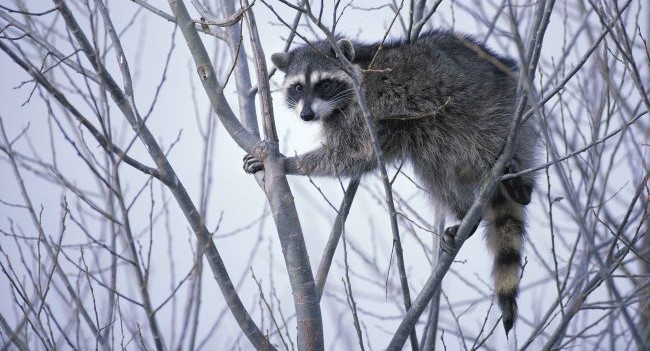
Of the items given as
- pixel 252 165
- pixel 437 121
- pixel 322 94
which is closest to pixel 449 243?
pixel 437 121

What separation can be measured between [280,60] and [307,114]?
2.15ft

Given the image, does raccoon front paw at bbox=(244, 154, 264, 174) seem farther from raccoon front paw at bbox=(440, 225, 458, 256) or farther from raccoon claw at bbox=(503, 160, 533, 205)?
raccoon claw at bbox=(503, 160, 533, 205)

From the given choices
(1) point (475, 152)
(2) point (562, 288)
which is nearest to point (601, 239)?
(2) point (562, 288)

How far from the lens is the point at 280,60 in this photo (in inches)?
198

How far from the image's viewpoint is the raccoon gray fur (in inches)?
173

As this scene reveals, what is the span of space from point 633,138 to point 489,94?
1101mm

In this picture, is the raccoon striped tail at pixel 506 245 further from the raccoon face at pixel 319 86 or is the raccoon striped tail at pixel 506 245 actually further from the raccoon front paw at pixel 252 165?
the raccoon front paw at pixel 252 165

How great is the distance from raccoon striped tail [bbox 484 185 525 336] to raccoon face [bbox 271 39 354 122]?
1.13 m

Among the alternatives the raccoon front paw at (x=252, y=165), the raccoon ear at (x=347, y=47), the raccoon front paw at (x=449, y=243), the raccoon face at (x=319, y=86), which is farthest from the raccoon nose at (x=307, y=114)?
the raccoon front paw at (x=449, y=243)

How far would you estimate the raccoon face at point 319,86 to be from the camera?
465cm

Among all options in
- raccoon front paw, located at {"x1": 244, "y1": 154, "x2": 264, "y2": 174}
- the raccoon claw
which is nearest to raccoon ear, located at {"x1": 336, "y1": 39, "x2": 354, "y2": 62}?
raccoon front paw, located at {"x1": 244, "y1": 154, "x2": 264, "y2": 174}

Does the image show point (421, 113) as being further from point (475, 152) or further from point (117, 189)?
point (117, 189)

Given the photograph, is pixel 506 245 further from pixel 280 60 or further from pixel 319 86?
pixel 280 60

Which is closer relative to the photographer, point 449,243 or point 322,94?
point 449,243
